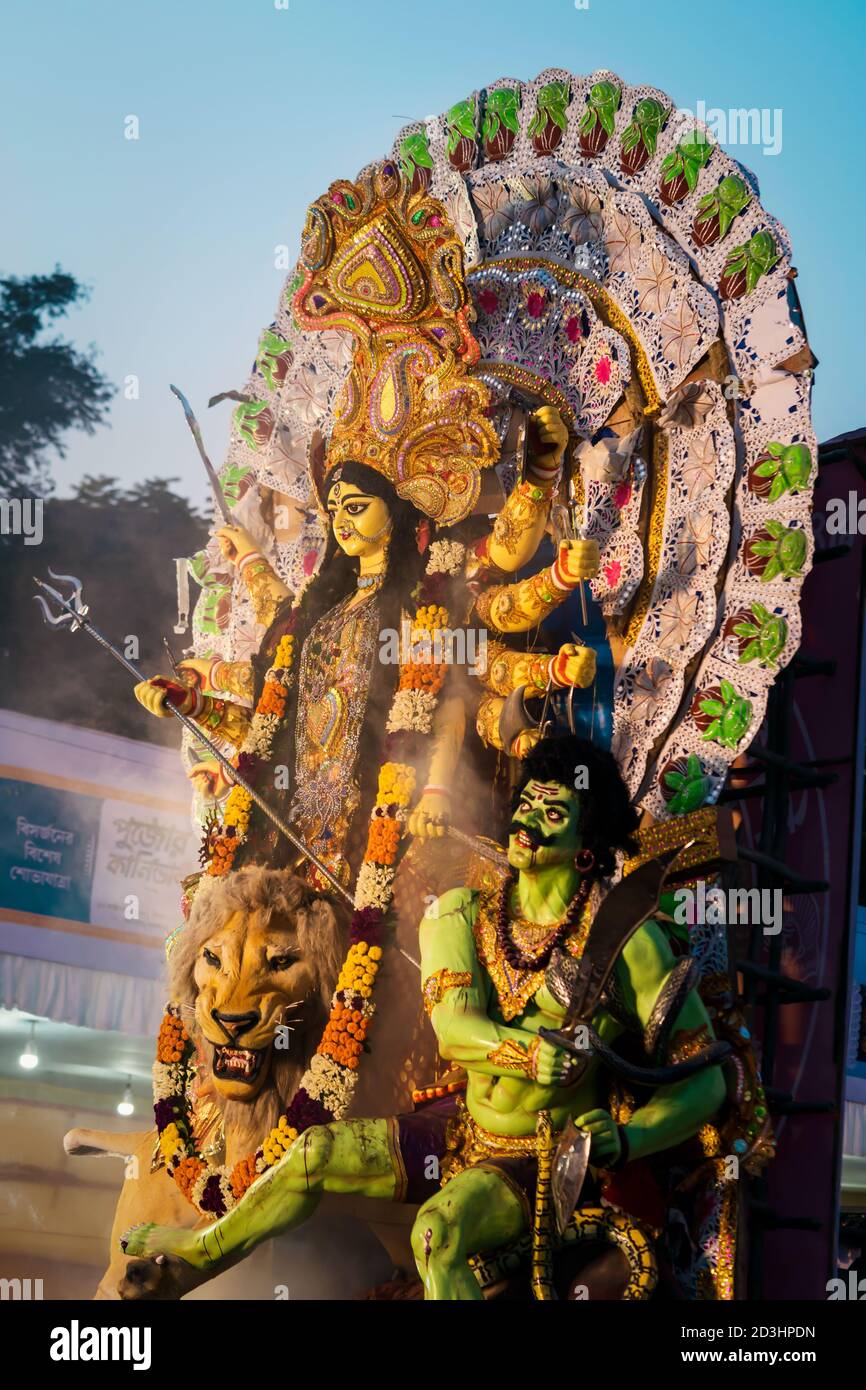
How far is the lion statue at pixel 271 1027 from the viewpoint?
655 centimetres

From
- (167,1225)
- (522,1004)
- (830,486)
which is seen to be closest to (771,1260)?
(522,1004)

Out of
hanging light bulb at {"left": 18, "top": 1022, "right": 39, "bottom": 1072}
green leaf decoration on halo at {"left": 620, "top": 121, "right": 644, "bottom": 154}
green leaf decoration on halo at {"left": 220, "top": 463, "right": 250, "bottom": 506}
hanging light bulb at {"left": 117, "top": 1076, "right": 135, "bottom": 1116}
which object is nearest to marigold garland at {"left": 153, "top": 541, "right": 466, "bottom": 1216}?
green leaf decoration on halo at {"left": 220, "top": 463, "right": 250, "bottom": 506}

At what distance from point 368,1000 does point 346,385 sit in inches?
93.3

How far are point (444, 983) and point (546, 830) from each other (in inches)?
21.7

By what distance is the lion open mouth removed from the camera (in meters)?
6.68

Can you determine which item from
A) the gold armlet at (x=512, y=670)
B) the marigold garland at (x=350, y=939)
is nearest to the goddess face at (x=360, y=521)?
the marigold garland at (x=350, y=939)

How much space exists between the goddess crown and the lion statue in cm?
157

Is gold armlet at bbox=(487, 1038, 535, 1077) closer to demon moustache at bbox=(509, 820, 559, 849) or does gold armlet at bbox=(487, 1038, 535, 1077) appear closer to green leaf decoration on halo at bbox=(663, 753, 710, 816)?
demon moustache at bbox=(509, 820, 559, 849)

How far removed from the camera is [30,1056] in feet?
36.5

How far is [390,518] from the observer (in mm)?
7309

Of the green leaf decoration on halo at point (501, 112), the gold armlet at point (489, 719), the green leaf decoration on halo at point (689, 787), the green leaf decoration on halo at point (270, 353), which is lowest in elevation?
the green leaf decoration on halo at point (689, 787)

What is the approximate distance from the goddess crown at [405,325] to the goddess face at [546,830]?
154 cm

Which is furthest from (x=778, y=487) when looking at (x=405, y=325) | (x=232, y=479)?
(x=232, y=479)

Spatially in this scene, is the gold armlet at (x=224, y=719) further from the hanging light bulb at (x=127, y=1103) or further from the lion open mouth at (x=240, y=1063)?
the hanging light bulb at (x=127, y=1103)
